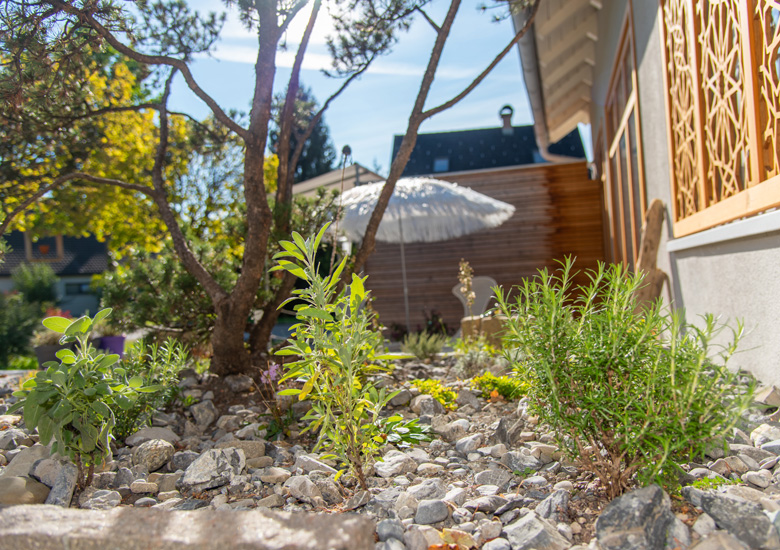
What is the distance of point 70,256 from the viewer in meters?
25.5

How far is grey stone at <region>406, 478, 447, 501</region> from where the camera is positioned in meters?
1.84

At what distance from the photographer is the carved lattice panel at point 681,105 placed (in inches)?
133

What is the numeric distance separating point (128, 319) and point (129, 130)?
6.49 m

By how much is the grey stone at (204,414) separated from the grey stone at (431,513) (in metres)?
1.64

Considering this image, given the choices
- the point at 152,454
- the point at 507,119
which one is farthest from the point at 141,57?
the point at 507,119

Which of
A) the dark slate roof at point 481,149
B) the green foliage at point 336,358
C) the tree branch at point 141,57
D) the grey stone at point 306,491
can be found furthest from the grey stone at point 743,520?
the dark slate roof at point 481,149

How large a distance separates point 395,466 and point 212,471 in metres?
0.68

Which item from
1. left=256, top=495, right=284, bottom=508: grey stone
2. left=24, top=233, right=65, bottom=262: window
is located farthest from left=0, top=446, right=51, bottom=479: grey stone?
left=24, top=233, right=65, bottom=262: window

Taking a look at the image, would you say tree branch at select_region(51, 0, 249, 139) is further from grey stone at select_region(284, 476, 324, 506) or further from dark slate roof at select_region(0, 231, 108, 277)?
dark slate roof at select_region(0, 231, 108, 277)

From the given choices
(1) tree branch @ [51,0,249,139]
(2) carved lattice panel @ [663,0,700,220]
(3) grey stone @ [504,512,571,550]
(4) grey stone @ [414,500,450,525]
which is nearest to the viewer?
(3) grey stone @ [504,512,571,550]

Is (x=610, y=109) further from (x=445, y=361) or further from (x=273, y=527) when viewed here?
(x=273, y=527)

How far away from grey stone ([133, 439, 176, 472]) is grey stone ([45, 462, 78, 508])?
0.26 metres

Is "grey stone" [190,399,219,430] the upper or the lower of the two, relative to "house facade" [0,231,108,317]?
lower

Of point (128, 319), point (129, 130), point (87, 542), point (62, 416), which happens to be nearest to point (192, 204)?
point (129, 130)
